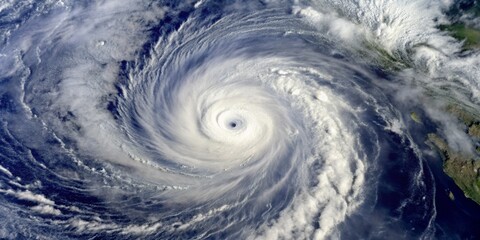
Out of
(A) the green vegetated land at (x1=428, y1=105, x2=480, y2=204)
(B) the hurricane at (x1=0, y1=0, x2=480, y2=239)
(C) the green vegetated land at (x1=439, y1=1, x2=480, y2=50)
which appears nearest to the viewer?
(B) the hurricane at (x1=0, y1=0, x2=480, y2=239)

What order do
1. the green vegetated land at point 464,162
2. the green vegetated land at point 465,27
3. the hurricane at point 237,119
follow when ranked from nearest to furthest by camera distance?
the hurricane at point 237,119
the green vegetated land at point 464,162
the green vegetated land at point 465,27

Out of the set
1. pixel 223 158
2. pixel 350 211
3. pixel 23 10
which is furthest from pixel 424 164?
pixel 23 10

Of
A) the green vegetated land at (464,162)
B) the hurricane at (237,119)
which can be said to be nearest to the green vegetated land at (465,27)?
the hurricane at (237,119)

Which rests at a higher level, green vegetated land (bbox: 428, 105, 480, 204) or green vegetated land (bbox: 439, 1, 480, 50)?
green vegetated land (bbox: 439, 1, 480, 50)

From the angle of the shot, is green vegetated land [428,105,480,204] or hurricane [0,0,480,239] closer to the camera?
hurricane [0,0,480,239]

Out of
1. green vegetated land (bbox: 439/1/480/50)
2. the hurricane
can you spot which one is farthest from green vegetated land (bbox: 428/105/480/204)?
green vegetated land (bbox: 439/1/480/50)

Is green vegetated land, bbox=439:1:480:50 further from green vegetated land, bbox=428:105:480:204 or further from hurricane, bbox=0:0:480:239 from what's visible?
green vegetated land, bbox=428:105:480:204

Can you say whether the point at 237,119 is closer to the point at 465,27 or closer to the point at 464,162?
the point at 464,162

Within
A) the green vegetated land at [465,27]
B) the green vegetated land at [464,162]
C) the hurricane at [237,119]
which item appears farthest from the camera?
the green vegetated land at [465,27]

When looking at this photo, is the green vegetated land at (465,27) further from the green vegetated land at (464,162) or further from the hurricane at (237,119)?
the green vegetated land at (464,162)
